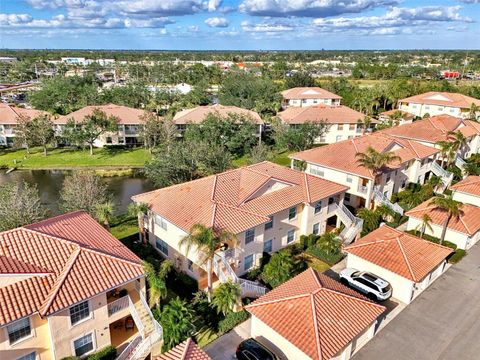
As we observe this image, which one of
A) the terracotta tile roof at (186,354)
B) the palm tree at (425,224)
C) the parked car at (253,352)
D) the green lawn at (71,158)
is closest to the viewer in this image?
the terracotta tile roof at (186,354)

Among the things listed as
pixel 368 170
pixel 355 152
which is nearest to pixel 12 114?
pixel 355 152

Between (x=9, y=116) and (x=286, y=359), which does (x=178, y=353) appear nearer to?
(x=286, y=359)

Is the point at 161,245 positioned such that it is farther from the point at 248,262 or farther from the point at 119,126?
the point at 119,126

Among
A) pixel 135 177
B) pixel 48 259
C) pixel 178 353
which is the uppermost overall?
pixel 48 259

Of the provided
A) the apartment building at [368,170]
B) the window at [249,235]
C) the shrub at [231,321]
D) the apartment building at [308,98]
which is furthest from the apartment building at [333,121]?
the shrub at [231,321]

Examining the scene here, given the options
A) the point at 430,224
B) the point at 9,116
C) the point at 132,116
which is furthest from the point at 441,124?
the point at 9,116

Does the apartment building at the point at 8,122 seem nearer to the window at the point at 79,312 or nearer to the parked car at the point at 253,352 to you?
the window at the point at 79,312

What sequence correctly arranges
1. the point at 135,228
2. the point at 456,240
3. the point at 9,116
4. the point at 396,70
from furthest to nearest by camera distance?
the point at 396,70
the point at 9,116
the point at 135,228
the point at 456,240
